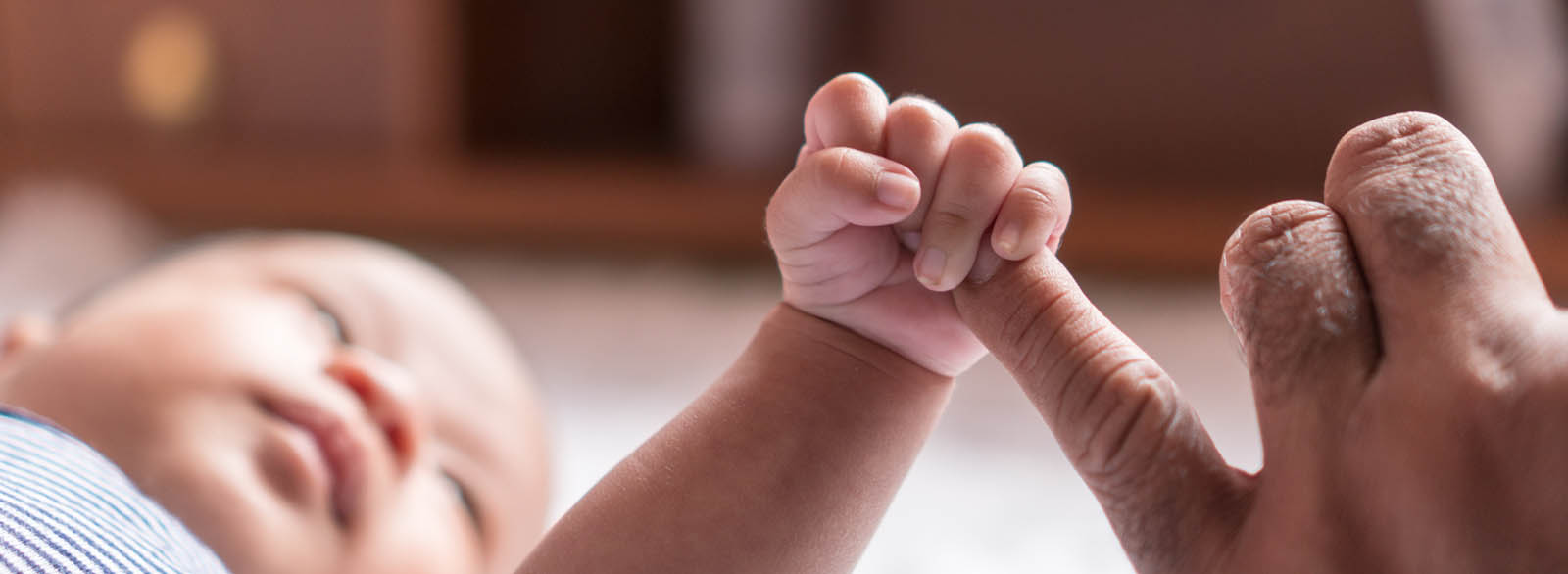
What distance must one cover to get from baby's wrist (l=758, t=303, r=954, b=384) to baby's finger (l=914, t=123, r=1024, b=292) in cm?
4

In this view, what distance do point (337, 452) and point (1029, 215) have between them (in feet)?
0.96

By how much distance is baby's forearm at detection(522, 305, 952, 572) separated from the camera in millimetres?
425

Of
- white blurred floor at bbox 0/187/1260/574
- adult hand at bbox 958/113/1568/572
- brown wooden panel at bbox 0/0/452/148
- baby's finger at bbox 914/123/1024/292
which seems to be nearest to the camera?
adult hand at bbox 958/113/1568/572

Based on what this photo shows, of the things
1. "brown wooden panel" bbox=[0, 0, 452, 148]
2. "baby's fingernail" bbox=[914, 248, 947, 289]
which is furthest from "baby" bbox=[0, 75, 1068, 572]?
"brown wooden panel" bbox=[0, 0, 452, 148]

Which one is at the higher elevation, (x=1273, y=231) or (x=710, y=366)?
(x=1273, y=231)

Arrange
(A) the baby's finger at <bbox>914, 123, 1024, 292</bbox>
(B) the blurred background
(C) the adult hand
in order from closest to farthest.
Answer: (C) the adult hand
(A) the baby's finger at <bbox>914, 123, 1024, 292</bbox>
(B) the blurred background

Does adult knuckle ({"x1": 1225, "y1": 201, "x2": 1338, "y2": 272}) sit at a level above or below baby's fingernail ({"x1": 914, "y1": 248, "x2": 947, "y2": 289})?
above

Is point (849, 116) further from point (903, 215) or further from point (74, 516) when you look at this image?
point (74, 516)

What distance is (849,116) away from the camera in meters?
0.43

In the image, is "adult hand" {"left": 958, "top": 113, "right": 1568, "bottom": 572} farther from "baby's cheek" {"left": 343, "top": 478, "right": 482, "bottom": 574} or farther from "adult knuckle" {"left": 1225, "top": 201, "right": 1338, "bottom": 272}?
"baby's cheek" {"left": 343, "top": 478, "right": 482, "bottom": 574}

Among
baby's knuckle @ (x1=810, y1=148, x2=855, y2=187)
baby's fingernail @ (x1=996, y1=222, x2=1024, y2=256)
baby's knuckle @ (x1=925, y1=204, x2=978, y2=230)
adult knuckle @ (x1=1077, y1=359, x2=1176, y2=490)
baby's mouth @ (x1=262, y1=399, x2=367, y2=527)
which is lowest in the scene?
baby's mouth @ (x1=262, y1=399, x2=367, y2=527)

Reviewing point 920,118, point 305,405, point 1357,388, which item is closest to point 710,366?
point 305,405

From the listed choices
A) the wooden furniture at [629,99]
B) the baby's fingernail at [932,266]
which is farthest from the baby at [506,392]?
the wooden furniture at [629,99]

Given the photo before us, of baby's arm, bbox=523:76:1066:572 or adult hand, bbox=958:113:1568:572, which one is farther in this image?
baby's arm, bbox=523:76:1066:572
